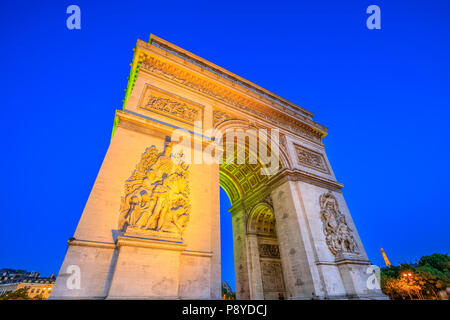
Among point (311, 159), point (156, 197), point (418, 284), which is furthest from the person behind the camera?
point (418, 284)

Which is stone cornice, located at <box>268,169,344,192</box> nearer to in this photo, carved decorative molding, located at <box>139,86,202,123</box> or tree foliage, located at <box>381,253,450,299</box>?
carved decorative molding, located at <box>139,86,202,123</box>

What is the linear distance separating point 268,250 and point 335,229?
4.62 metres

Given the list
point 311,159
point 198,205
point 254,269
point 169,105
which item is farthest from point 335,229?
point 169,105

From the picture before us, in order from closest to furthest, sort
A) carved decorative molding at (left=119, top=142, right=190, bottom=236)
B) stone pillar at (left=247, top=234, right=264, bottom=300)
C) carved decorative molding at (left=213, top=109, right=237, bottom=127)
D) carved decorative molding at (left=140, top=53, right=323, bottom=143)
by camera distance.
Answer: carved decorative molding at (left=119, top=142, right=190, bottom=236) < carved decorative molding at (left=140, top=53, right=323, bottom=143) < carved decorative molding at (left=213, top=109, right=237, bottom=127) < stone pillar at (left=247, top=234, right=264, bottom=300)

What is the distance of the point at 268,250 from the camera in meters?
12.6

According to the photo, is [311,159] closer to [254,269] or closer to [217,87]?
[217,87]

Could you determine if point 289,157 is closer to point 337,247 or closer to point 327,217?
point 327,217

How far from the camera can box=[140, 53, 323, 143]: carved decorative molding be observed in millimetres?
9164

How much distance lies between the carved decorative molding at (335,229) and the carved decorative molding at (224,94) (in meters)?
4.72

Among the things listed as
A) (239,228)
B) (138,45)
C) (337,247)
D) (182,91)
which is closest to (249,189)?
(239,228)

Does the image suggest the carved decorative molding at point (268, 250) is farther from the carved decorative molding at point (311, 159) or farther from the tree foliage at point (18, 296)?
the tree foliage at point (18, 296)

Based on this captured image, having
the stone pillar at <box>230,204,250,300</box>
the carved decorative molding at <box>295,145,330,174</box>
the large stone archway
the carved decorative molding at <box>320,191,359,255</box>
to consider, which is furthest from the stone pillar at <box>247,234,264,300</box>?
the carved decorative molding at <box>295,145,330,174</box>

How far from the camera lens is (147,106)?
804cm
